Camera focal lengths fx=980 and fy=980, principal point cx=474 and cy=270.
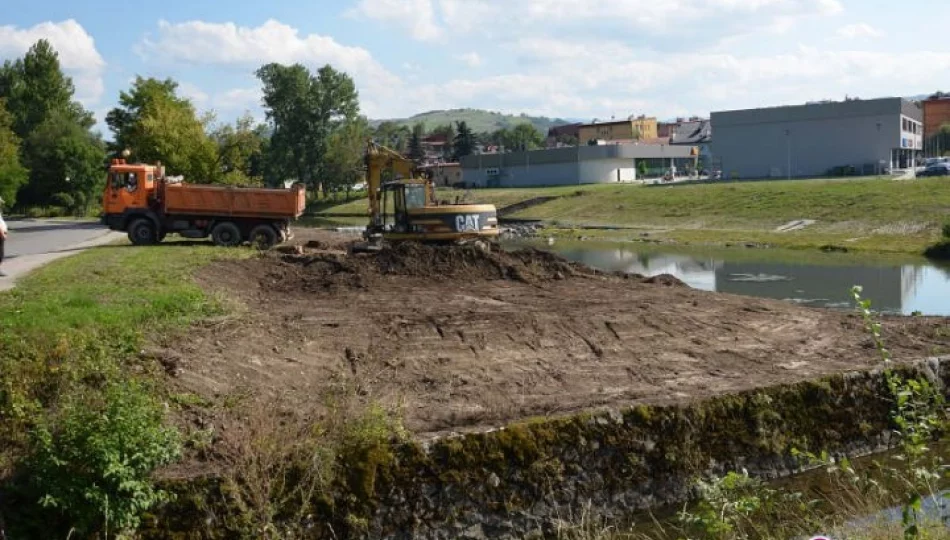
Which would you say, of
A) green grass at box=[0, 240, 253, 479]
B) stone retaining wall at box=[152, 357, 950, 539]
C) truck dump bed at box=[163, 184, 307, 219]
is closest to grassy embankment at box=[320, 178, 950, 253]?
truck dump bed at box=[163, 184, 307, 219]

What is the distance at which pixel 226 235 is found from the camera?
97.5 feet

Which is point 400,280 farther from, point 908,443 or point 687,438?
point 908,443

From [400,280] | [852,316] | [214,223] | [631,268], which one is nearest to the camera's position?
[852,316]

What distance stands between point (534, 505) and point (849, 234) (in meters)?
37.8

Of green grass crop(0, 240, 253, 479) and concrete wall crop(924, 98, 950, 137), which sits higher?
concrete wall crop(924, 98, 950, 137)

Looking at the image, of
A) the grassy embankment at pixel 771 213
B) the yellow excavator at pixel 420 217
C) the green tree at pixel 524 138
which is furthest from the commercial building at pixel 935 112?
the yellow excavator at pixel 420 217

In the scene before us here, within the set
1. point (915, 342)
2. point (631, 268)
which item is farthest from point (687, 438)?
point (631, 268)

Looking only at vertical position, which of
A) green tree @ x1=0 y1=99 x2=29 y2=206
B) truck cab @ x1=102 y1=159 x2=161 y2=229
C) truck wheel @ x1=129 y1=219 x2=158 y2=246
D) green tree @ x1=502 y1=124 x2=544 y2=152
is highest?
green tree @ x1=502 y1=124 x2=544 y2=152

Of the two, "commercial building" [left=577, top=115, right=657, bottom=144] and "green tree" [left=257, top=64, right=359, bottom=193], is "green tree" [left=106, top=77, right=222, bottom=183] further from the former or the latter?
"commercial building" [left=577, top=115, right=657, bottom=144]

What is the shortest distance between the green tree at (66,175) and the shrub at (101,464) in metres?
65.4

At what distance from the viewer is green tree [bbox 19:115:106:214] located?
7069 centimetres

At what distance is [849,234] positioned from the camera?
146ft

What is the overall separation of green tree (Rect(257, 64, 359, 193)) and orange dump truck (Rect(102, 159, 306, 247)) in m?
57.0

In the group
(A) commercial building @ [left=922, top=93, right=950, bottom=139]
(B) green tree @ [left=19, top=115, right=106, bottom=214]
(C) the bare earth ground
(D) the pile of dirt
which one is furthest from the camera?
(A) commercial building @ [left=922, top=93, right=950, bottom=139]
